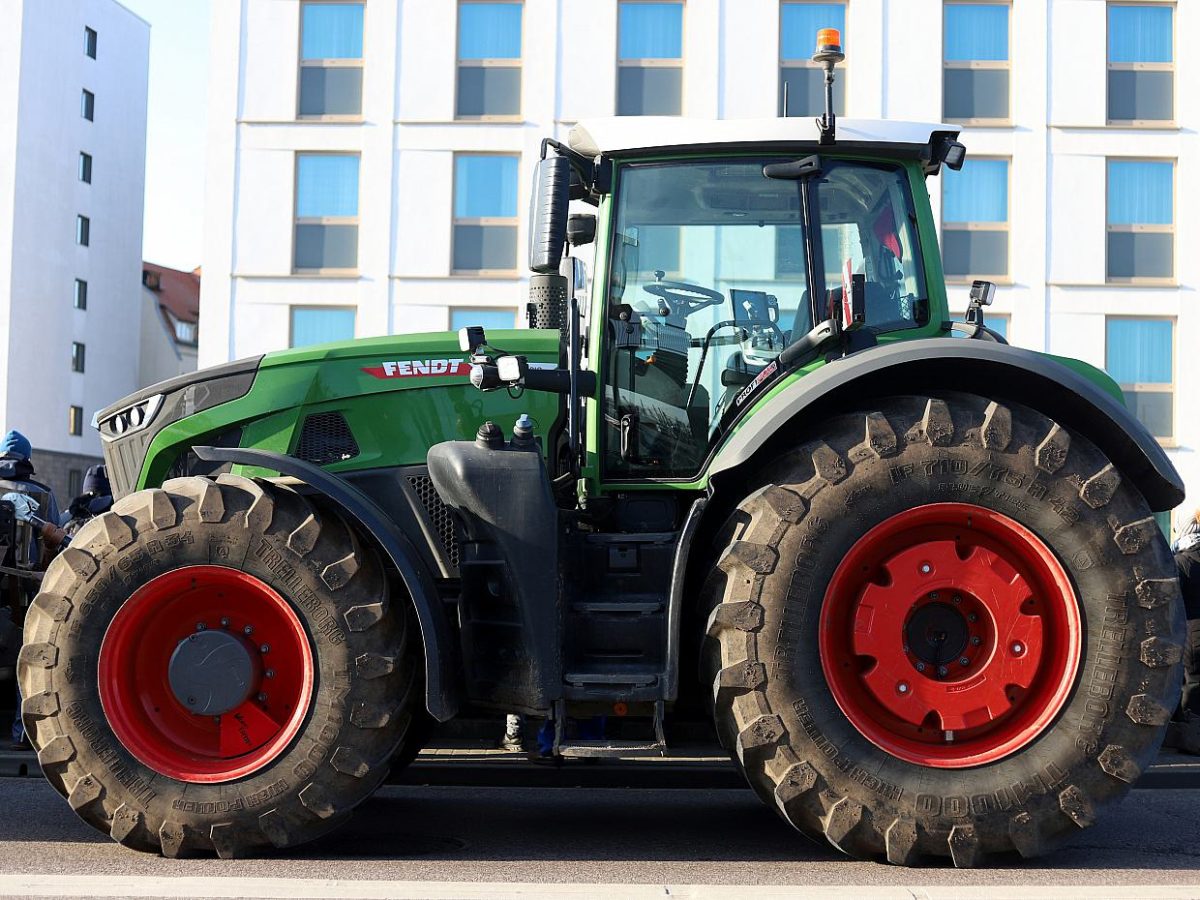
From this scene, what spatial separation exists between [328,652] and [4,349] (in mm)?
35220

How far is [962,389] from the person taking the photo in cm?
532

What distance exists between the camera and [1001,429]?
5020mm

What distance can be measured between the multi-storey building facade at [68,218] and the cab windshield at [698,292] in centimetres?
3506

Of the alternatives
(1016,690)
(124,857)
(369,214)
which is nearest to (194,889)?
(124,857)

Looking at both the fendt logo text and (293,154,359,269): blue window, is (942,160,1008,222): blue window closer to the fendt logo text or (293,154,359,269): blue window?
(293,154,359,269): blue window

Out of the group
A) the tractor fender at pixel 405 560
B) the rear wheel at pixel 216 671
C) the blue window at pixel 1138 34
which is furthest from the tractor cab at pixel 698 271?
the blue window at pixel 1138 34

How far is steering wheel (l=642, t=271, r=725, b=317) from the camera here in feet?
18.2

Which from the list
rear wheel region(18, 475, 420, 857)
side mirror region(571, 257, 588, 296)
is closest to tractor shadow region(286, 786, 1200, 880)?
rear wheel region(18, 475, 420, 857)

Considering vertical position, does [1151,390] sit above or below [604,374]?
above

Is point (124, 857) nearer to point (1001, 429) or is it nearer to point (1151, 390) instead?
point (1001, 429)

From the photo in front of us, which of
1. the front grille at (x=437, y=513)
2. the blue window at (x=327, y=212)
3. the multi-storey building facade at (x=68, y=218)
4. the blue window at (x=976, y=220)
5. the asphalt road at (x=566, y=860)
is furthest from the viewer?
the multi-storey building facade at (x=68, y=218)

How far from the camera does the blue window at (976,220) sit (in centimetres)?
2345

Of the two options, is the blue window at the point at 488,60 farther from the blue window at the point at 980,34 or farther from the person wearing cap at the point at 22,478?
the person wearing cap at the point at 22,478

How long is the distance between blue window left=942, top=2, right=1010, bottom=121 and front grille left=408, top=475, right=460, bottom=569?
1998 centimetres
